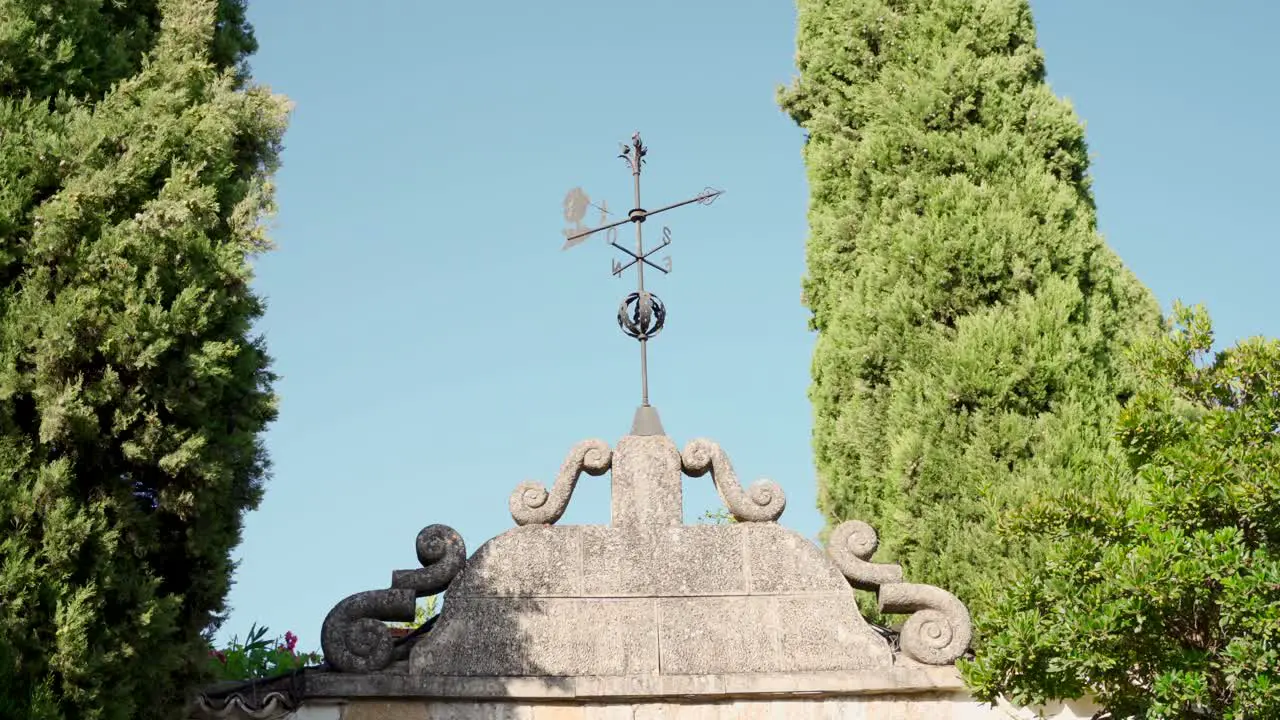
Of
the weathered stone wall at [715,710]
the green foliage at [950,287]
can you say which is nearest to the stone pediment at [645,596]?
the weathered stone wall at [715,710]

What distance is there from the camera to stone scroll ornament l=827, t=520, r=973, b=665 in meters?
7.38

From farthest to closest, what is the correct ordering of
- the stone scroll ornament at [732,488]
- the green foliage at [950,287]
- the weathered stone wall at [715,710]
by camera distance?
the green foliage at [950,287], the stone scroll ornament at [732,488], the weathered stone wall at [715,710]

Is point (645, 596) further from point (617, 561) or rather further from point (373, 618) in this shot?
point (373, 618)

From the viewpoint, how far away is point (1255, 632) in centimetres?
598

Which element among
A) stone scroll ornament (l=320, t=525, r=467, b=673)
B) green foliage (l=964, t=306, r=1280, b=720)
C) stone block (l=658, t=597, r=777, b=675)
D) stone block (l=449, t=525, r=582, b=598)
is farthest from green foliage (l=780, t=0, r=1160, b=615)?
stone scroll ornament (l=320, t=525, r=467, b=673)

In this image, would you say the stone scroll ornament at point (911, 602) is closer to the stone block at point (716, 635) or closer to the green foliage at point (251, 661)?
the stone block at point (716, 635)

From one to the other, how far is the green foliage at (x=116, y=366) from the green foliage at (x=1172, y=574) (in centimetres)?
391

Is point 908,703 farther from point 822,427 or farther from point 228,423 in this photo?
point 228,423

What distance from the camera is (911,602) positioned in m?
7.48

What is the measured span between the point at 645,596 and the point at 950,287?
314 centimetres

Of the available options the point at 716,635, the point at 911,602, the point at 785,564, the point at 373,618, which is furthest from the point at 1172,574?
the point at 373,618

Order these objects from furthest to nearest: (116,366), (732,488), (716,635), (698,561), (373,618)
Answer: (732,488) < (698,561) < (716,635) < (373,618) < (116,366)

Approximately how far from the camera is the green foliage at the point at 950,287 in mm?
8438

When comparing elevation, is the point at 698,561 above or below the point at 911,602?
above
